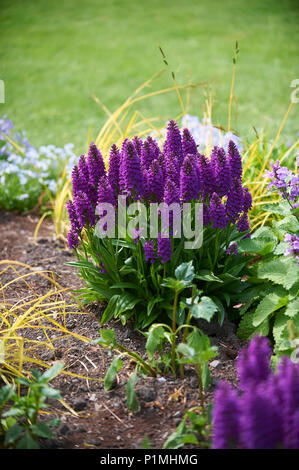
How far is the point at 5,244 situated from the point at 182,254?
2111 millimetres

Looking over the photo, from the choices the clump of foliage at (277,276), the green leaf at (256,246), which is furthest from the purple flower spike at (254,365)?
the green leaf at (256,246)

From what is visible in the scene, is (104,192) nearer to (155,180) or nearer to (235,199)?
(155,180)

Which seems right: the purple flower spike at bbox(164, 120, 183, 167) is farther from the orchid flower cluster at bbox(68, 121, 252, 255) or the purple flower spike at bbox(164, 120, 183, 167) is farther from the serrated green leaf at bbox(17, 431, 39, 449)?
the serrated green leaf at bbox(17, 431, 39, 449)

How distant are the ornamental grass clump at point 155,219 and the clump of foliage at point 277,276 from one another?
0.12m

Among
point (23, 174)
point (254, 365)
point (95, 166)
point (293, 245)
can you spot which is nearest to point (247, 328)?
point (293, 245)

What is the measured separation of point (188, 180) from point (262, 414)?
115 cm

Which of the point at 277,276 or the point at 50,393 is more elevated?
the point at 277,276

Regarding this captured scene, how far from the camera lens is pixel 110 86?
351 inches

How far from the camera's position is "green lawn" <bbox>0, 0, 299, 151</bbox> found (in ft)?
25.7

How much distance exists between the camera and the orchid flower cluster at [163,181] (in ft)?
8.10

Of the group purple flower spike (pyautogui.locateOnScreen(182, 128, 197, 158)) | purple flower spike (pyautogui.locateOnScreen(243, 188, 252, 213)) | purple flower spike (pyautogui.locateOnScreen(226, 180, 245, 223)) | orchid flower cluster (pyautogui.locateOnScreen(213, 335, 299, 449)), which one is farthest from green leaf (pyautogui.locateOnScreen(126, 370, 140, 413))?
purple flower spike (pyautogui.locateOnScreen(182, 128, 197, 158))

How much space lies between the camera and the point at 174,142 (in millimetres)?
2746
